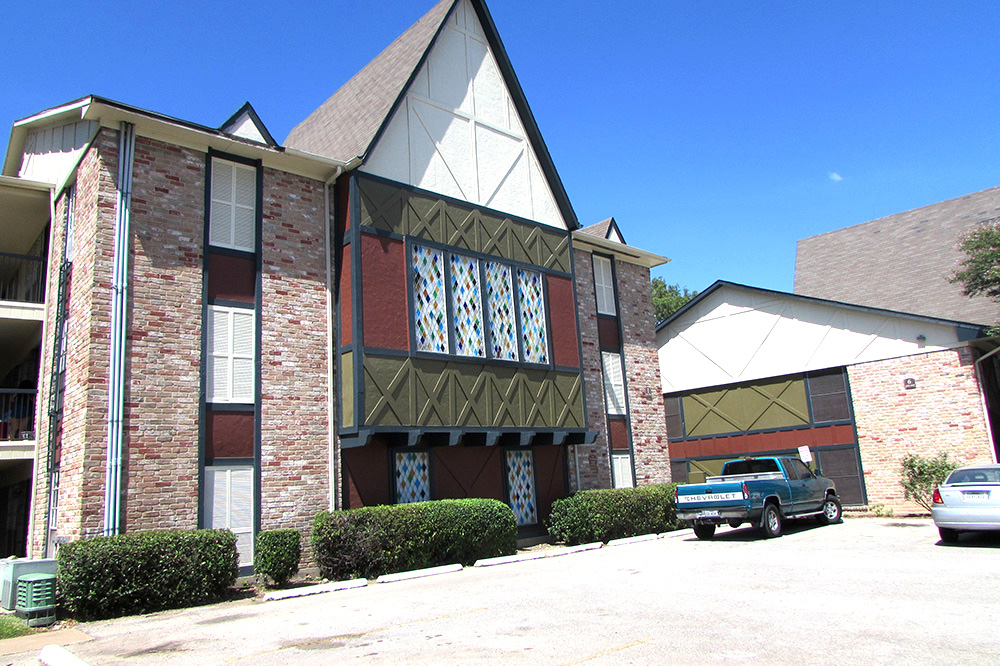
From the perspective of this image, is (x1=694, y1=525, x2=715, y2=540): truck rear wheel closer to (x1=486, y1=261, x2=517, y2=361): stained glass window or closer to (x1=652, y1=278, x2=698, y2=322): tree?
(x1=486, y1=261, x2=517, y2=361): stained glass window

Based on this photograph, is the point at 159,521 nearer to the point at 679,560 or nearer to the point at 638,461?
the point at 679,560

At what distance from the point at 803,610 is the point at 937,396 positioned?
15.9 meters

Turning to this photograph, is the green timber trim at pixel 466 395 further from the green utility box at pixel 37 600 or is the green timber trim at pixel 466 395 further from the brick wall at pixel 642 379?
the green utility box at pixel 37 600

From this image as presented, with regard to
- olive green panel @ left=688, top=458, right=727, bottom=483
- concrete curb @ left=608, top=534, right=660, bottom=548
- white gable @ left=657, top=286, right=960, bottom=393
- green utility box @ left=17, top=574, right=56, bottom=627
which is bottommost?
concrete curb @ left=608, top=534, right=660, bottom=548

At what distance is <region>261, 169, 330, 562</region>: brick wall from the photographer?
45.1ft

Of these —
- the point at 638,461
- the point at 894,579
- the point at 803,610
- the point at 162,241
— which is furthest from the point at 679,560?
the point at 162,241

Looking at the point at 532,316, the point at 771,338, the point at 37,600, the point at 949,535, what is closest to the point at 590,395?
the point at 532,316

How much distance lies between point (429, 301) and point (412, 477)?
3.83 m

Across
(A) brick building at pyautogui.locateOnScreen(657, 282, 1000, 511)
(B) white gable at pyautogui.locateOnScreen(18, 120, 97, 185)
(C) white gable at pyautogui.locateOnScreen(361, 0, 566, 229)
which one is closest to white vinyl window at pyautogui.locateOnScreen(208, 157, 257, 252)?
(B) white gable at pyautogui.locateOnScreen(18, 120, 97, 185)

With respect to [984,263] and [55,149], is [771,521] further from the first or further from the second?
[55,149]

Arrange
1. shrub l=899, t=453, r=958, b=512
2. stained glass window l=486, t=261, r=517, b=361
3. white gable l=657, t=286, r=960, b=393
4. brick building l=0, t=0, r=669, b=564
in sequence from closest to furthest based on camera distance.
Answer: brick building l=0, t=0, r=669, b=564 < stained glass window l=486, t=261, r=517, b=361 < shrub l=899, t=453, r=958, b=512 < white gable l=657, t=286, r=960, b=393

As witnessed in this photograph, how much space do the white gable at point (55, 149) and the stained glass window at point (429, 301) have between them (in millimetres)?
6712

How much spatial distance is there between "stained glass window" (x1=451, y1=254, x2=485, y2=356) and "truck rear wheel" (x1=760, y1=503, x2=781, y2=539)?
6.92m

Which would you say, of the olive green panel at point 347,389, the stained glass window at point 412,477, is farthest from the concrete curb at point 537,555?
the olive green panel at point 347,389
